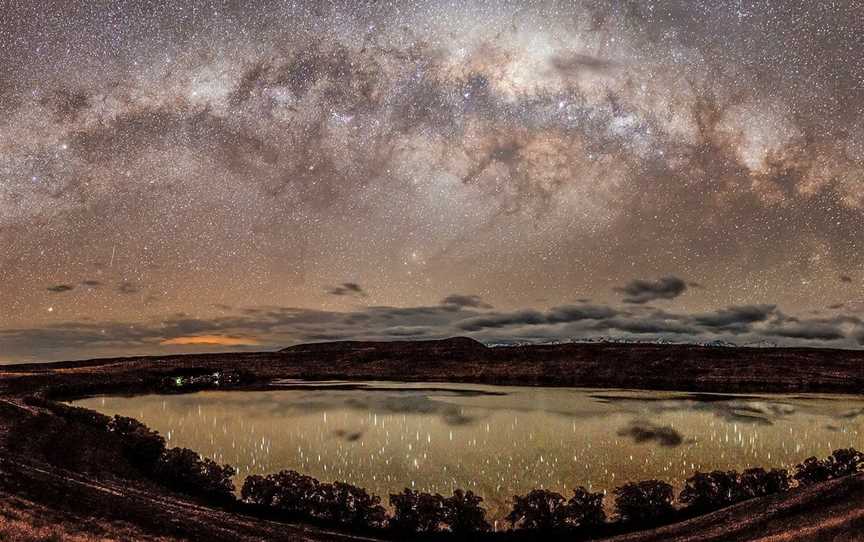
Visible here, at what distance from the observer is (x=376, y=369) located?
113875 mm

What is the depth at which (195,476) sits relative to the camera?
2552 cm

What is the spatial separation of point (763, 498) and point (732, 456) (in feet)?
34.7

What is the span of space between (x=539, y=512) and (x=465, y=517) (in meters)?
2.64

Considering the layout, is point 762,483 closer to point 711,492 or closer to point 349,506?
point 711,492

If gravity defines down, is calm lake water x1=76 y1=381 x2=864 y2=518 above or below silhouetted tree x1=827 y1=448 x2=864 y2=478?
below

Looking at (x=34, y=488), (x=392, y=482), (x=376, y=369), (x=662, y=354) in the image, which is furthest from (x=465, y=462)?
(x=662, y=354)

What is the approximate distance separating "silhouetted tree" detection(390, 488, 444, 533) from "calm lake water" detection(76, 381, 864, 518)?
2669 mm

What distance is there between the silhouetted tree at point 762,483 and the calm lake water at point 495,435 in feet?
9.40

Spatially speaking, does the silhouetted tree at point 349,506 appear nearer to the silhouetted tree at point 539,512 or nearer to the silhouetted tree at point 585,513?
the silhouetted tree at point 539,512

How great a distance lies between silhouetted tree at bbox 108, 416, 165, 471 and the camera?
29516mm

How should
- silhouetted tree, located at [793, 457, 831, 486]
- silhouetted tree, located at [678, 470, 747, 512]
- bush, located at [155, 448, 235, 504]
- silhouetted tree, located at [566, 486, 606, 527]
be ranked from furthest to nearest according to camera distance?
silhouetted tree, located at [793, 457, 831, 486], bush, located at [155, 448, 235, 504], silhouetted tree, located at [678, 470, 747, 512], silhouetted tree, located at [566, 486, 606, 527]

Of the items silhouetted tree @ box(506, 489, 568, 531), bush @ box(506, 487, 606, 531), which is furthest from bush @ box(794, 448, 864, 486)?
silhouetted tree @ box(506, 489, 568, 531)

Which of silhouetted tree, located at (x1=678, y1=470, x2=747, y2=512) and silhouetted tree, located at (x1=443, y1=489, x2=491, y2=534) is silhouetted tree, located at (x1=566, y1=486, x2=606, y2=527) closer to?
silhouetted tree, located at (x1=443, y1=489, x2=491, y2=534)

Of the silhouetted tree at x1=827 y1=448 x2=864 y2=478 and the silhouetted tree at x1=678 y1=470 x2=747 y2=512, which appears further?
the silhouetted tree at x1=827 y1=448 x2=864 y2=478
